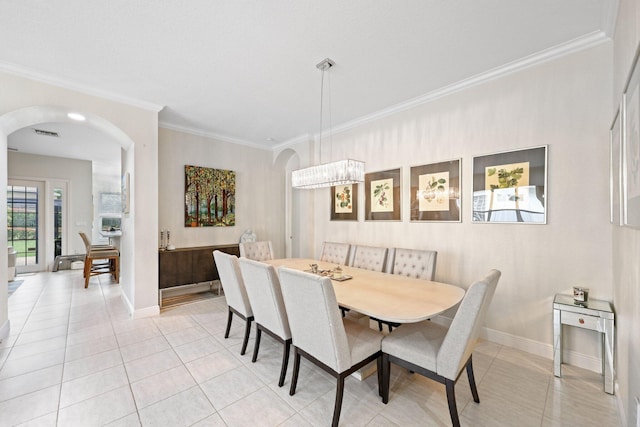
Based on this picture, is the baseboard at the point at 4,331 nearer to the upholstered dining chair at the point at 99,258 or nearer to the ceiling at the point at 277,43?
the upholstered dining chair at the point at 99,258

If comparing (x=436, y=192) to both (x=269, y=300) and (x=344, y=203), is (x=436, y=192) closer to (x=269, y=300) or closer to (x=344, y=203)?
(x=344, y=203)

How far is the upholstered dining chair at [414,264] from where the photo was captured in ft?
8.90

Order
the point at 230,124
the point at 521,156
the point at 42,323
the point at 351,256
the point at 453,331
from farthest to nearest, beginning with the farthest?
the point at 230,124 → the point at 351,256 → the point at 42,323 → the point at 521,156 → the point at 453,331

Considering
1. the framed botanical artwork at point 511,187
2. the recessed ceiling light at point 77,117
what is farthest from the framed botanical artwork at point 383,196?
the recessed ceiling light at point 77,117

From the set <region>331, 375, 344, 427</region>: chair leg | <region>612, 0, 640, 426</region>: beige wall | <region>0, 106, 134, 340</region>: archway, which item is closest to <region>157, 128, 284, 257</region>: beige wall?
<region>0, 106, 134, 340</region>: archway

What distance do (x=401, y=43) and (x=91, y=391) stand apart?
367 centimetres

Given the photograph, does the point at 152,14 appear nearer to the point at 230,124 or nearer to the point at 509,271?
the point at 230,124

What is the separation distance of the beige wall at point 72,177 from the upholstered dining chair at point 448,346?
785cm

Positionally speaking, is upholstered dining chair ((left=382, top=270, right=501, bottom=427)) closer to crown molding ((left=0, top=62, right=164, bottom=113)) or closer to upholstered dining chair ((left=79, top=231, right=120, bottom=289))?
crown molding ((left=0, top=62, right=164, bottom=113))

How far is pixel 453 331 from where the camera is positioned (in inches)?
59.4

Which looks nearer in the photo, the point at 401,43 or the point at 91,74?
the point at 401,43

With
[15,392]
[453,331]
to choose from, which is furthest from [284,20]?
[15,392]

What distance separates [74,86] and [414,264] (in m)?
4.19

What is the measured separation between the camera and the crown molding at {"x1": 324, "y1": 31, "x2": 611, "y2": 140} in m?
2.21
